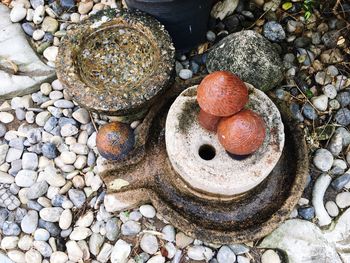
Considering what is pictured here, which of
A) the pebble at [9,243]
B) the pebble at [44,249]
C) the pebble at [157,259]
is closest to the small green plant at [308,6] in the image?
the pebble at [157,259]

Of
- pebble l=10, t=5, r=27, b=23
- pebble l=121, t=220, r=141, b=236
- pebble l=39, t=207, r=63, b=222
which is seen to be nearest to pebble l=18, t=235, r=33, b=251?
pebble l=39, t=207, r=63, b=222

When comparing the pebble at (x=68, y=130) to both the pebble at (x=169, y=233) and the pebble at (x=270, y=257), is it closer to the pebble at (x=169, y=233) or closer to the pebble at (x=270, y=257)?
the pebble at (x=169, y=233)

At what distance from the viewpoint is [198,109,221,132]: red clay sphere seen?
221cm

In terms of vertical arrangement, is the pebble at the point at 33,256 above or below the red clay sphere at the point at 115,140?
below

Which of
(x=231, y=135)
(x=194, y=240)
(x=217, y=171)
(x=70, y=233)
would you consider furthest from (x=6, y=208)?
(x=231, y=135)

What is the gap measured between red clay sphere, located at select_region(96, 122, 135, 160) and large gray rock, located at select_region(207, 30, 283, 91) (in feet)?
2.21

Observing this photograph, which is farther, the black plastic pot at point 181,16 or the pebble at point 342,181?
the pebble at point 342,181

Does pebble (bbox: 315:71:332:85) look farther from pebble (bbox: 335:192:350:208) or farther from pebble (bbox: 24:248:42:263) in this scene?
pebble (bbox: 24:248:42:263)

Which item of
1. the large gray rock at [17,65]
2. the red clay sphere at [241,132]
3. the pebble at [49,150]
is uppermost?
the red clay sphere at [241,132]

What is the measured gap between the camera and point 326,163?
9.13 feet

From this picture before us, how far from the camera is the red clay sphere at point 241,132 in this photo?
77.2 inches

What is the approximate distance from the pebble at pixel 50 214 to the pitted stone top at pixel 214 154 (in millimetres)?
754

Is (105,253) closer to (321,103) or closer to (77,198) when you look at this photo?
(77,198)

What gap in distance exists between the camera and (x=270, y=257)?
2.62 meters
